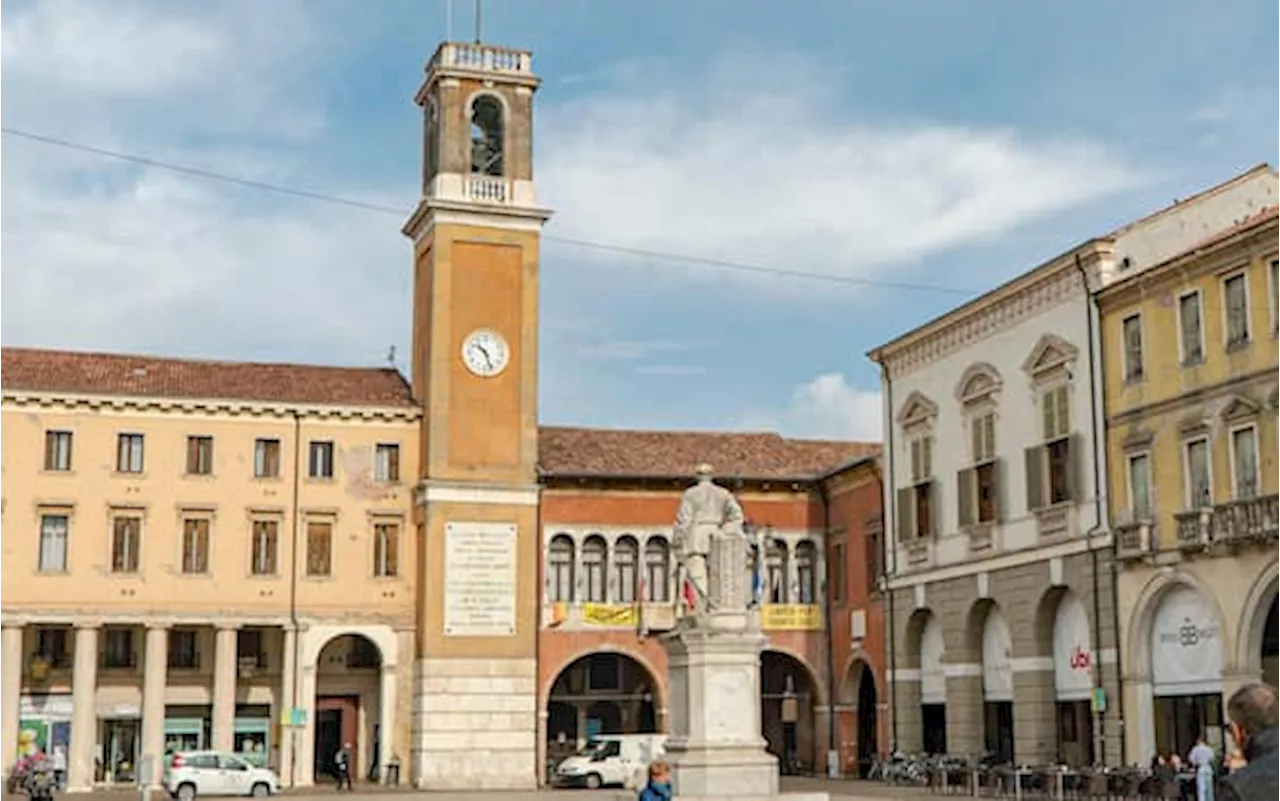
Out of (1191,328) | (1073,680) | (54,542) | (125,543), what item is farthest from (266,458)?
(1191,328)

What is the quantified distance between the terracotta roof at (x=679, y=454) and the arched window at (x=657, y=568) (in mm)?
2076

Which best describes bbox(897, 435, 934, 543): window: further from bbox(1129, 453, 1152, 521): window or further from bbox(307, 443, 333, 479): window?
bbox(307, 443, 333, 479): window

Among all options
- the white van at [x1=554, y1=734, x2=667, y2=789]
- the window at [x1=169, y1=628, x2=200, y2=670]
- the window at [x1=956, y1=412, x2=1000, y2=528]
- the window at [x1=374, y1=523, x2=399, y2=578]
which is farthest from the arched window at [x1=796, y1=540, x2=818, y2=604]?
the window at [x1=169, y1=628, x2=200, y2=670]

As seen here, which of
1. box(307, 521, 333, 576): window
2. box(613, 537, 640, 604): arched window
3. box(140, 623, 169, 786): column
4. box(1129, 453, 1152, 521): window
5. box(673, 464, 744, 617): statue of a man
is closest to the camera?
box(673, 464, 744, 617): statue of a man

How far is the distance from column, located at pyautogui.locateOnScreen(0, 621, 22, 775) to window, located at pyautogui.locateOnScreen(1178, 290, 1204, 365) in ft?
101

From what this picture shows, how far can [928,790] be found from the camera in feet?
137

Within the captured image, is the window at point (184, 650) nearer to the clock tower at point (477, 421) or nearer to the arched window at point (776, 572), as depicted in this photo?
the clock tower at point (477, 421)

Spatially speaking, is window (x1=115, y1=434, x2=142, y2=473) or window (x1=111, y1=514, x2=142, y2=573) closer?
window (x1=111, y1=514, x2=142, y2=573)

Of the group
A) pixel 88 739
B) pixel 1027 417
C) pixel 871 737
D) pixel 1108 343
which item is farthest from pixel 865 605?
pixel 88 739

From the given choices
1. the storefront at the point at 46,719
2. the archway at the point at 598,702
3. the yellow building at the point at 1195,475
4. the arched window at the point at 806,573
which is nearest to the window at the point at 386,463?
the archway at the point at 598,702

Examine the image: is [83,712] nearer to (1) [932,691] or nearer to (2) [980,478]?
(1) [932,691]

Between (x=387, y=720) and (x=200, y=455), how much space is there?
906 cm

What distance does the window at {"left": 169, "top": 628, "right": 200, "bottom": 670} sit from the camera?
166 ft

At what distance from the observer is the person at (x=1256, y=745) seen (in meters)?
4.91
